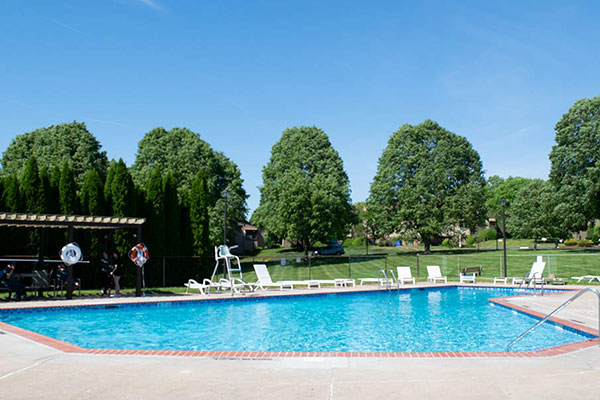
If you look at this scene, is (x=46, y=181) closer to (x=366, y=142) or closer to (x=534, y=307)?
(x=366, y=142)

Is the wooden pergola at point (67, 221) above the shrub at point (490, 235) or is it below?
above

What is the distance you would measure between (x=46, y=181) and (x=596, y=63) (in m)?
23.6

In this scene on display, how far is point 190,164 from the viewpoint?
3309 cm

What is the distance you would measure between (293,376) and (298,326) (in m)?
6.58

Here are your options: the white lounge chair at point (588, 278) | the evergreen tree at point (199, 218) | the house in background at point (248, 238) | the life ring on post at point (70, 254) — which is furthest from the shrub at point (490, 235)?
the life ring on post at point (70, 254)

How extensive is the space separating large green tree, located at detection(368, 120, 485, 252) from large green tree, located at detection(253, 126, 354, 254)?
336cm

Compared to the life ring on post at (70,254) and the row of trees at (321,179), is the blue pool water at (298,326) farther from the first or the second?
the row of trees at (321,179)

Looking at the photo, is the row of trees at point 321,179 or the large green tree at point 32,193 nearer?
the large green tree at point 32,193

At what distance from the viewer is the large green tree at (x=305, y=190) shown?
33656mm

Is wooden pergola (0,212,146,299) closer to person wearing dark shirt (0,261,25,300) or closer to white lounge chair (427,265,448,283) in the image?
person wearing dark shirt (0,261,25,300)

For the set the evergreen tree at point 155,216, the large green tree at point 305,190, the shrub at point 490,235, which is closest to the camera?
the evergreen tree at point 155,216

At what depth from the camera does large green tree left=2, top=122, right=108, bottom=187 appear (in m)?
30.3

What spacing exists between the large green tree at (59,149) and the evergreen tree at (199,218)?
30.4ft

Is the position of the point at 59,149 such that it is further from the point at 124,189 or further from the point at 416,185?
the point at 416,185
